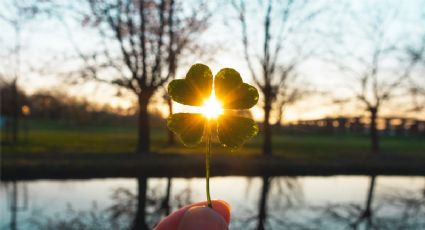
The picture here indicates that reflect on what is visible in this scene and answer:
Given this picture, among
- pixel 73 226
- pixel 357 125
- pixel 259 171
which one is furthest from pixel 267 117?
pixel 357 125

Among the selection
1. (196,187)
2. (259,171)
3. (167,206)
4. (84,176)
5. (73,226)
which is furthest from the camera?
(259,171)

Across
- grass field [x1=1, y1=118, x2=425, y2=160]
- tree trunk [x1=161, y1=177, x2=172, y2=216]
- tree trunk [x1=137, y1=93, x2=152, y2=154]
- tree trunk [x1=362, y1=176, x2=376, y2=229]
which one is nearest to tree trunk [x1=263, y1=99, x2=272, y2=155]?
grass field [x1=1, y1=118, x2=425, y2=160]

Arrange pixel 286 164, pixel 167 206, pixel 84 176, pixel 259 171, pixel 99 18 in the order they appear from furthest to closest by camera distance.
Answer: pixel 99 18 → pixel 286 164 → pixel 259 171 → pixel 84 176 → pixel 167 206

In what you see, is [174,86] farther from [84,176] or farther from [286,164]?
[286,164]

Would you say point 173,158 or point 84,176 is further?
point 173,158

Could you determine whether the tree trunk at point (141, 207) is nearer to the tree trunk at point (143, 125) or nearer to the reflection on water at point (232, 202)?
the reflection on water at point (232, 202)

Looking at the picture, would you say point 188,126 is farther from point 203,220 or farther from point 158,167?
point 158,167
